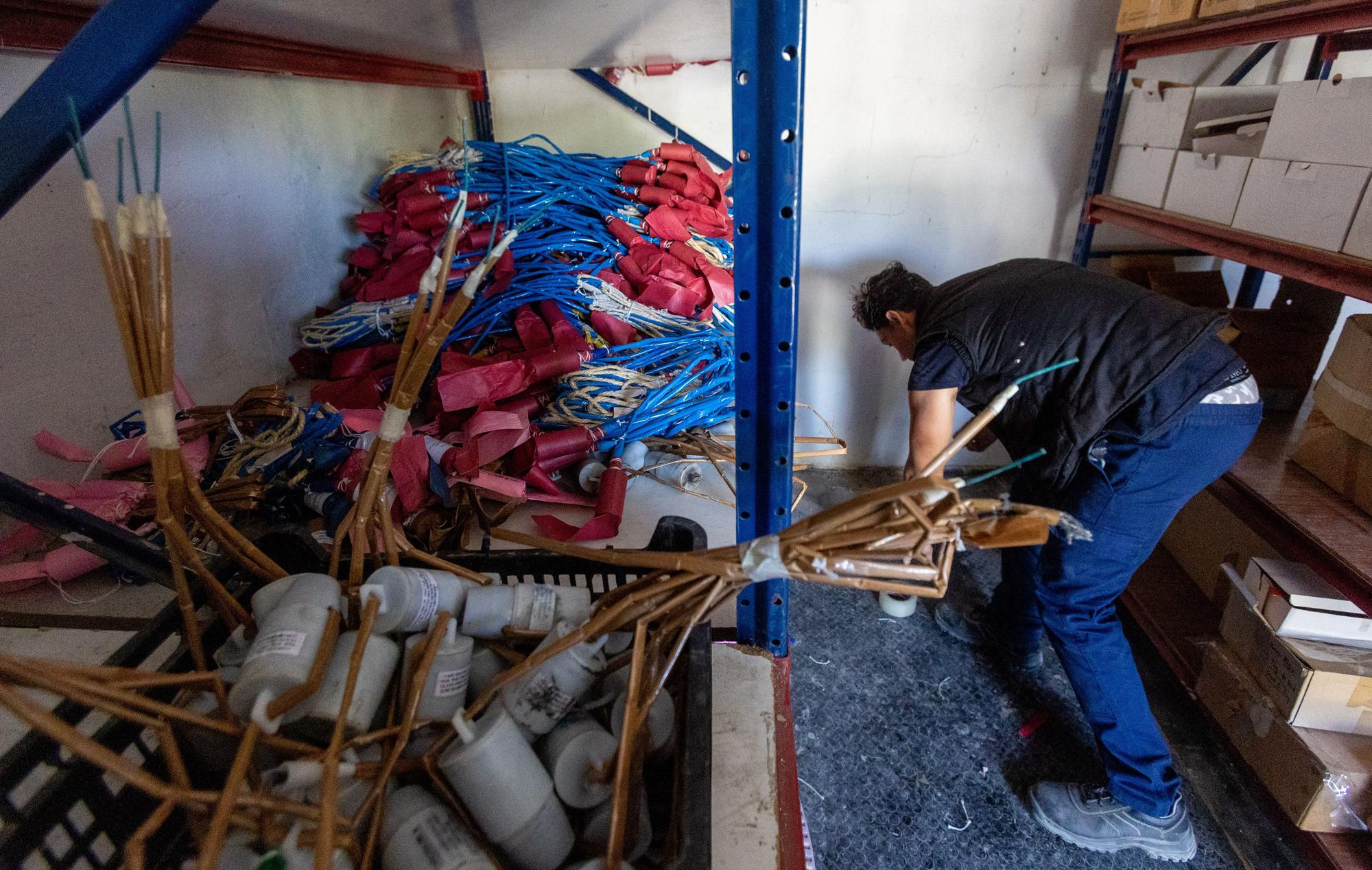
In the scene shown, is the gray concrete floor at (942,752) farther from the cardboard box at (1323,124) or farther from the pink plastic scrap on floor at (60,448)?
the pink plastic scrap on floor at (60,448)

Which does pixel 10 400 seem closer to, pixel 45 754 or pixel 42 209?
pixel 42 209

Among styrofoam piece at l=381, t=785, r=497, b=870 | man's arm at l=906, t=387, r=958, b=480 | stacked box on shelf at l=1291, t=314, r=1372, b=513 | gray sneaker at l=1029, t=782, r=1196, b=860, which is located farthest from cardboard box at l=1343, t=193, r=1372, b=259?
styrofoam piece at l=381, t=785, r=497, b=870

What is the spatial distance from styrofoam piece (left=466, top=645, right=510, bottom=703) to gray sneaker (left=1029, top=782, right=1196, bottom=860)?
1.38 metres

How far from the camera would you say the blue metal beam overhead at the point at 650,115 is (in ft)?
8.14

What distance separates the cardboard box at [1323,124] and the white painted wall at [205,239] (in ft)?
8.01

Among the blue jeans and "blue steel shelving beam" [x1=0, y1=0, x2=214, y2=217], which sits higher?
"blue steel shelving beam" [x1=0, y1=0, x2=214, y2=217]

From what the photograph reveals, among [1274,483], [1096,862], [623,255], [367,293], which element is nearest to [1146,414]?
[1274,483]

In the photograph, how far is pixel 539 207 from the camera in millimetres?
2096

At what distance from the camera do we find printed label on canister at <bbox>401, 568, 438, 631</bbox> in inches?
30.8

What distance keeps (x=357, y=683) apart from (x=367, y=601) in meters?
0.09

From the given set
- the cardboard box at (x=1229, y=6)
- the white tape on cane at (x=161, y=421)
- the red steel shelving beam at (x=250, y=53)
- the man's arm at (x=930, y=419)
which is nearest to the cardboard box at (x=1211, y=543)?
the man's arm at (x=930, y=419)

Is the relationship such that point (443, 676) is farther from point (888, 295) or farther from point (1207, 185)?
point (1207, 185)

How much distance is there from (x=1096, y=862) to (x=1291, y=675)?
589 millimetres

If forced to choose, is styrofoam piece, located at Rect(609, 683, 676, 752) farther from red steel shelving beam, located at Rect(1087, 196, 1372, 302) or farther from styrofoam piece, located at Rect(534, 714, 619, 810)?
red steel shelving beam, located at Rect(1087, 196, 1372, 302)
